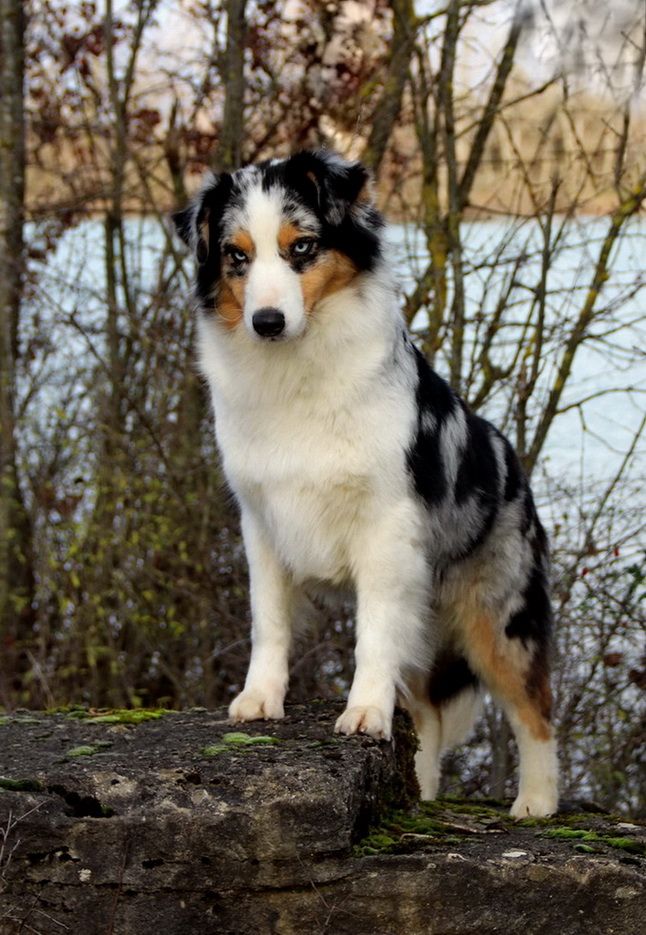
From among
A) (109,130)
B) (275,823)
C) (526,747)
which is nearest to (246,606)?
(526,747)

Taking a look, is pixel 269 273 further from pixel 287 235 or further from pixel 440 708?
pixel 440 708

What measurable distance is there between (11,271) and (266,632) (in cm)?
606

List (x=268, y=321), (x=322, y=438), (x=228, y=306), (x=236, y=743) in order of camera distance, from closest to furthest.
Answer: (x=268, y=321) < (x=236, y=743) < (x=322, y=438) < (x=228, y=306)

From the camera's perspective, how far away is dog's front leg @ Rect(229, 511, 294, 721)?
482 cm

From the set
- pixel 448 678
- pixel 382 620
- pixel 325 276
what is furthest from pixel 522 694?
pixel 325 276

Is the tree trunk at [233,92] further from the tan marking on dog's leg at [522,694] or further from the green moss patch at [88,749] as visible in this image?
the green moss patch at [88,749]

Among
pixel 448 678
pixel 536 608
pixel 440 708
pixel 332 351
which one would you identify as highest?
pixel 332 351

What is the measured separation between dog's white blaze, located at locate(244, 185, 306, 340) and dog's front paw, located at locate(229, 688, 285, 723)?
138 cm

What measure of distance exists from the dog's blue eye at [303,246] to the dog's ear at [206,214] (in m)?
0.38

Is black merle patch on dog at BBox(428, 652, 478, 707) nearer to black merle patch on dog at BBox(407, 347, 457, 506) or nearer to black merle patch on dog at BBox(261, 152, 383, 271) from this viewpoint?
black merle patch on dog at BBox(407, 347, 457, 506)

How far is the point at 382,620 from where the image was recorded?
4.54m

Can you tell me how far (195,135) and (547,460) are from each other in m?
3.85

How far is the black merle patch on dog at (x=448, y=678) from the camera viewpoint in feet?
18.3

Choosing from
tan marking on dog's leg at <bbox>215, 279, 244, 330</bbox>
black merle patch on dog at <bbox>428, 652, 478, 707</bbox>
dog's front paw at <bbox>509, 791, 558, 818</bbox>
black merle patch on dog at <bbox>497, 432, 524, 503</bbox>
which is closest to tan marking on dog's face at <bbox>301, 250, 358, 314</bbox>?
tan marking on dog's leg at <bbox>215, 279, 244, 330</bbox>
